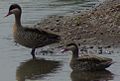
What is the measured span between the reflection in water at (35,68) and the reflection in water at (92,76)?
0.67m

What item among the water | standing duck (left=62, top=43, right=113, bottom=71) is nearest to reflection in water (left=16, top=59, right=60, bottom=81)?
the water

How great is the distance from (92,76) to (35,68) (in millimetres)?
1569

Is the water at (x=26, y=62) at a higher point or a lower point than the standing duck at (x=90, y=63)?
lower

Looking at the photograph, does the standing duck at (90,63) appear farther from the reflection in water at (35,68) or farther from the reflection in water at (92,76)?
the reflection in water at (35,68)

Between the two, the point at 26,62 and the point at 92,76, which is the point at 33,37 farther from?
the point at 92,76

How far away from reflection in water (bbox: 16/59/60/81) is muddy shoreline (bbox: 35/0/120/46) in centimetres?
206

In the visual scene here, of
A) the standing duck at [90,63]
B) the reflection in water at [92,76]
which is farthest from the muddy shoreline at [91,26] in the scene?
the reflection in water at [92,76]

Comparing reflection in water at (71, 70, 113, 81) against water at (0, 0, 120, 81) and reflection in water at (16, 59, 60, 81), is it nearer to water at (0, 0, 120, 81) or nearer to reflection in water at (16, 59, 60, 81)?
water at (0, 0, 120, 81)

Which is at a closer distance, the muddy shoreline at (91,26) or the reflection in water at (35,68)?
the reflection in water at (35,68)

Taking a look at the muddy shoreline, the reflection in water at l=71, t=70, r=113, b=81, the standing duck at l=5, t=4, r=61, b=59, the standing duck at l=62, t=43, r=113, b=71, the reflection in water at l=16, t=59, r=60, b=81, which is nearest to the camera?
the reflection in water at l=71, t=70, r=113, b=81

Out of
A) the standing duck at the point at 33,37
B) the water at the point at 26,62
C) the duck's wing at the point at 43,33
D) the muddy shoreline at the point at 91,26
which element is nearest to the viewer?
the water at the point at 26,62

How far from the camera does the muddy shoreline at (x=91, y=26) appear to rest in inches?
665

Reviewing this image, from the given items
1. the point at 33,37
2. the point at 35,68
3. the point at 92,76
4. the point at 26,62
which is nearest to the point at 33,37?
the point at 33,37

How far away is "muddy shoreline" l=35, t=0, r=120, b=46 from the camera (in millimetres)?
16891
